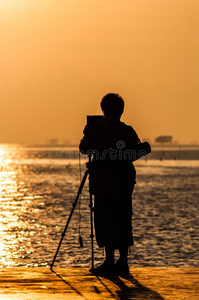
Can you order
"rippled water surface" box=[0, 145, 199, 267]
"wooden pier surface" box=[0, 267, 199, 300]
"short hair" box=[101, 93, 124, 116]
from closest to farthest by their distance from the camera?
"wooden pier surface" box=[0, 267, 199, 300] < "short hair" box=[101, 93, 124, 116] < "rippled water surface" box=[0, 145, 199, 267]

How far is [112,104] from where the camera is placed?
19.9ft

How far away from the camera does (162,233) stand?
22.5 m

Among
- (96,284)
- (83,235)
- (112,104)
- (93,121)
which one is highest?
(112,104)

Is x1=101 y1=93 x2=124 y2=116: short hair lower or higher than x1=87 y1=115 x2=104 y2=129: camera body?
higher

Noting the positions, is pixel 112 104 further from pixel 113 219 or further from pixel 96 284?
pixel 96 284

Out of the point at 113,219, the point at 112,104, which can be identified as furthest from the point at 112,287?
the point at 112,104

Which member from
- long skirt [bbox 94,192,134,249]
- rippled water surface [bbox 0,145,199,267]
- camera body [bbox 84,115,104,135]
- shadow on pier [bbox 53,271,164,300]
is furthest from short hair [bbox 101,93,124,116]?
rippled water surface [bbox 0,145,199,267]

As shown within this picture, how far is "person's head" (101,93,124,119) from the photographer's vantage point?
19.8 ft

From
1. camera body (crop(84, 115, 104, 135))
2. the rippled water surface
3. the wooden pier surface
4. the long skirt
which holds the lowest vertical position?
the rippled water surface

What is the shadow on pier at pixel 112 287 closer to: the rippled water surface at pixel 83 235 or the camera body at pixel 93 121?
the camera body at pixel 93 121

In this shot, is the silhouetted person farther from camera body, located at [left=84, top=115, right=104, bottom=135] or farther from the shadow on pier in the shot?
the shadow on pier

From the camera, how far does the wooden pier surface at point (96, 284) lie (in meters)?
5.04

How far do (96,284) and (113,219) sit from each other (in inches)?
33.0

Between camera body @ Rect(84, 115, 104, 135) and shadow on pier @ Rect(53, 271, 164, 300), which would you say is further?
camera body @ Rect(84, 115, 104, 135)
